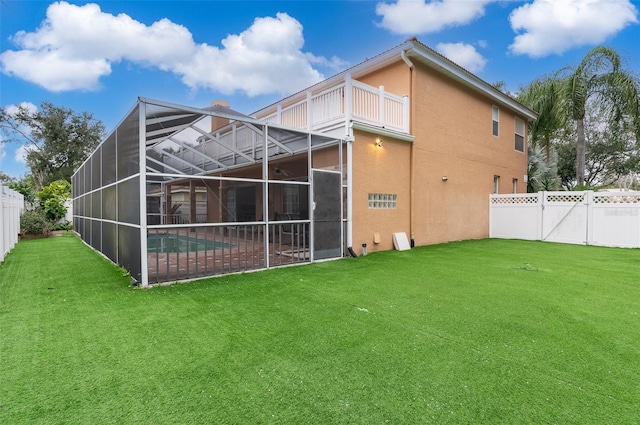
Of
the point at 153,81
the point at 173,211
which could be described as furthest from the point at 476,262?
the point at 153,81

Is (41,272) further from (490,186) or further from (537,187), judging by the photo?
(537,187)

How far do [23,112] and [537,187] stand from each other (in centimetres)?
3358

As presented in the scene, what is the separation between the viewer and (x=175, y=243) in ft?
17.9

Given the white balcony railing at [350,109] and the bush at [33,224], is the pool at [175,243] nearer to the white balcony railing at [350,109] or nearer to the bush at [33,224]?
the white balcony railing at [350,109]

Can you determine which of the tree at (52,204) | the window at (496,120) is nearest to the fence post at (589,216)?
the window at (496,120)

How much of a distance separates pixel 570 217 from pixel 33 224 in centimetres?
2013

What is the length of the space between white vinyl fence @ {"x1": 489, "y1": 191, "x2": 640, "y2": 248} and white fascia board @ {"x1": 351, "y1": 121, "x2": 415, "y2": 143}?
5.84 meters

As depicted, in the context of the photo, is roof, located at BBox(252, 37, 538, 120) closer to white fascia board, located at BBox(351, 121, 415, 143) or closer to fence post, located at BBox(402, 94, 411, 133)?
fence post, located at BBox(402, 94, 411, 133)

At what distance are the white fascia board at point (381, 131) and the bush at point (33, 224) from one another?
44.9 ft

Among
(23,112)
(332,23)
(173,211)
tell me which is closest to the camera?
(173,211)

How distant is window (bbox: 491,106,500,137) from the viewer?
1292 cm

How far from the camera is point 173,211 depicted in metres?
5.52

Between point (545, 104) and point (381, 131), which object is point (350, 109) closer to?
point (381, 131)

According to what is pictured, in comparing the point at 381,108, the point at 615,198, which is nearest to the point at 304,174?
the point at 381,108
